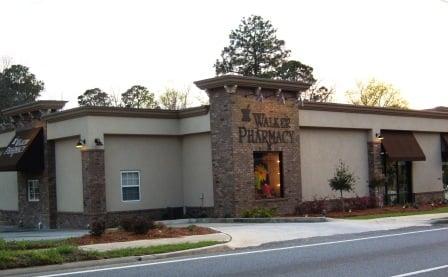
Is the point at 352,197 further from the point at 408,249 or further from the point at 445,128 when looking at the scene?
the point at 408,249

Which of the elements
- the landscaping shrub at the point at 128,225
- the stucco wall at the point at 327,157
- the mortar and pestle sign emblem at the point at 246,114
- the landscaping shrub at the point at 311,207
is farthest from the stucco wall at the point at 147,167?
the landscaping shrub at the point at 128,225

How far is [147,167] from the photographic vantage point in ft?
98.2

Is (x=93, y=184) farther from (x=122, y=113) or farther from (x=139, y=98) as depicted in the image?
(x=139, y=98)

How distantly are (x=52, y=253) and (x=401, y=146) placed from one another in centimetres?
2476

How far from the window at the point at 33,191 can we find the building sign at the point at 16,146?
64.9 inches

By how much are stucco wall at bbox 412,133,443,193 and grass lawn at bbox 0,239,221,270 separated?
22413 millimetres

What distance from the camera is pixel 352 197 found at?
32.8 metres

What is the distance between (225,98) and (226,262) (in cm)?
1411

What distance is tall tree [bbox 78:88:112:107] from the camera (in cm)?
7594

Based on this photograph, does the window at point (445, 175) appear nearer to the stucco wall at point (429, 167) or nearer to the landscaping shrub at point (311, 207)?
the stucco wall at point (429, 167)

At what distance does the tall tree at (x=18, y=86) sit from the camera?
65.8 metres

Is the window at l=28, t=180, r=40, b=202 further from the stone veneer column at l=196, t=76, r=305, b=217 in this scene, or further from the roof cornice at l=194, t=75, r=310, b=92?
the roof cornice at l=194, t=75, r=310, b=92

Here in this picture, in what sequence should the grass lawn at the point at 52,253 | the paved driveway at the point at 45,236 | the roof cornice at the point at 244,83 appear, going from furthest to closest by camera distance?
the roof cornice at the point at 244,83 < the paved driveway at the point at 45,236 < the grass lawn at the point at 52,253

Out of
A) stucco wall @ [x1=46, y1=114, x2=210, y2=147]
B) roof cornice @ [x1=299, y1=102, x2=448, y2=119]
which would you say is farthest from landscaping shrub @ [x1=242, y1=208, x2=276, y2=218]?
roof cornice @ [x1=299, y1=102, x2=448, y2=119]
